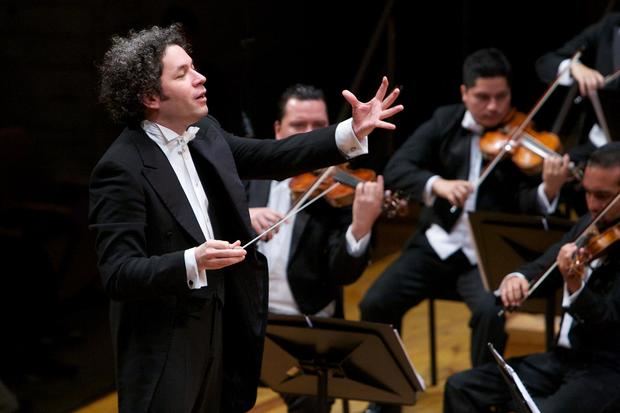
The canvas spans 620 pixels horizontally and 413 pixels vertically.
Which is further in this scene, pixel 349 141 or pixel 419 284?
pixel 419 284

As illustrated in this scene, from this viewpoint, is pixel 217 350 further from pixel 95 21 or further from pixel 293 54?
pixel 293 54

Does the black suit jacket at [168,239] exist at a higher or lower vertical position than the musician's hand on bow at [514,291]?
higher

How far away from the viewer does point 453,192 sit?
4.26m

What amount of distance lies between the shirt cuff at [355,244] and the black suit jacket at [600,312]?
0.65 meters

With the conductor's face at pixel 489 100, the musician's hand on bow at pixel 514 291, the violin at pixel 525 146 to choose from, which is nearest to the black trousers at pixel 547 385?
the musician's hand on bow at pixel 514 291

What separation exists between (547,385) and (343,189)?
899mm

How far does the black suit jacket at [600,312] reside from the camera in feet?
11.3

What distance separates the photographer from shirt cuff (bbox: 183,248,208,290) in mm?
2555

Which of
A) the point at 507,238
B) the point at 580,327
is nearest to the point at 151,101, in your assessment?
the point at 580,327

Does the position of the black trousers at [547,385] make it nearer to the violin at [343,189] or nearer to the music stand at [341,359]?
the music stand at [341,359]

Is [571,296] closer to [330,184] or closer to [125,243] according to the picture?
[330,184]

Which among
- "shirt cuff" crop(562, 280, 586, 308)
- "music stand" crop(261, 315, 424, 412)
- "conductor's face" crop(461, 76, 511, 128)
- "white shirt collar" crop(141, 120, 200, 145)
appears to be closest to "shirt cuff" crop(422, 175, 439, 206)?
"conductor's face" crop(461, 76, 511, 128)

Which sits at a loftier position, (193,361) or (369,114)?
(369,114)

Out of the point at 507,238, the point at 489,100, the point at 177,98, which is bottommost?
the point at 507,238
